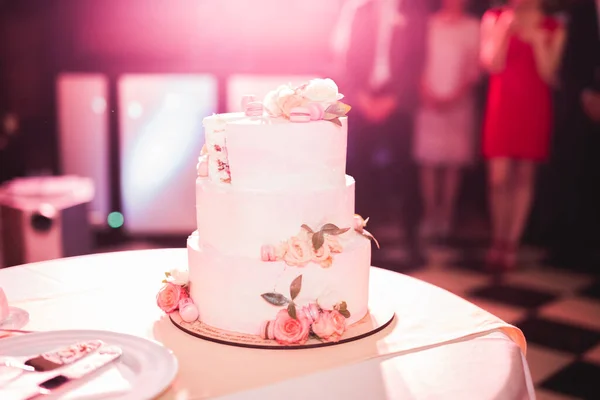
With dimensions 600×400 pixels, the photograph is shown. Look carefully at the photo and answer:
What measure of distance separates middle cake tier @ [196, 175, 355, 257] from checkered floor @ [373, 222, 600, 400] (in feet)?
5.82

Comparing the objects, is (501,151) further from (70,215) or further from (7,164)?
(7,164)

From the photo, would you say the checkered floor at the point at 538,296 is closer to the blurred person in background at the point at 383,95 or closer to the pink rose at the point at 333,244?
the blurred person in background at the point at 383,95

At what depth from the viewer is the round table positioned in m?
1.07

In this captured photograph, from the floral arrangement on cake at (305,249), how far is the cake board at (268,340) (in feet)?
0.45

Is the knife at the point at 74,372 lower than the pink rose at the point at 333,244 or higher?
lower

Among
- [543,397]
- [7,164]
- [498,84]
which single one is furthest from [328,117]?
[7,164]

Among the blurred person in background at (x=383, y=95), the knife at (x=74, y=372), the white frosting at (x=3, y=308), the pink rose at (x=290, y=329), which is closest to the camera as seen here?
the knife at (x=74, y=372)

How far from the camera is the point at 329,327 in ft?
3.99

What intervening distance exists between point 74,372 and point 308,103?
615 mm

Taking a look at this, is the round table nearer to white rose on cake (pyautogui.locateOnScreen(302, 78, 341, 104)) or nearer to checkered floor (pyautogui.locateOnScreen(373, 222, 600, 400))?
white rose on cake (pyautogui.locateOnScreen(302, 78, 341, 104))

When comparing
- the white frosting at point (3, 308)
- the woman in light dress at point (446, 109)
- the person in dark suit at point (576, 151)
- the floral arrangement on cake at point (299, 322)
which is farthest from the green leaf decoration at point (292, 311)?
the person in dark suit at point (576, 151)

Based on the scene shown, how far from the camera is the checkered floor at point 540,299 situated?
9.35 feet

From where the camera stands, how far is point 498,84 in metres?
4.25

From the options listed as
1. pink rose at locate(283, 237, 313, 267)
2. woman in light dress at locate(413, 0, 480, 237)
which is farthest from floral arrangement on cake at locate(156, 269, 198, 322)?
woman in light dress at locate(413, 0, 480, 237)
